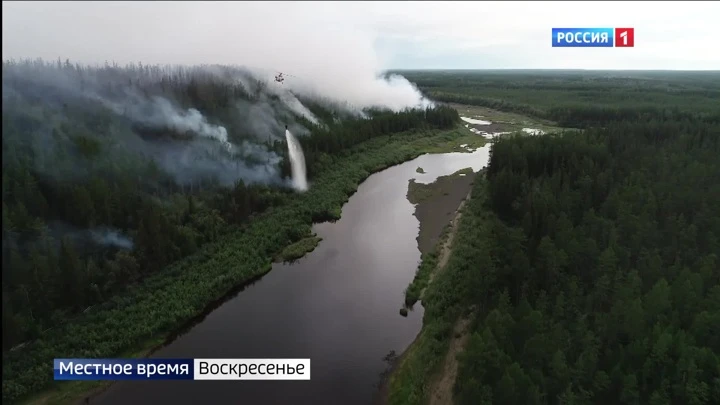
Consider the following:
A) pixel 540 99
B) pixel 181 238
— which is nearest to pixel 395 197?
pixel 181 238

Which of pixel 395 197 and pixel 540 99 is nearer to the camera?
pixel 395 197

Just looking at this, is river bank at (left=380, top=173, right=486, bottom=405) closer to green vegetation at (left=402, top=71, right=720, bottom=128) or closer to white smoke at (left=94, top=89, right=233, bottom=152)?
white smoke at (left=94, top=89, right=233, bottom=152)

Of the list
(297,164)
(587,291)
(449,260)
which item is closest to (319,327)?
(449,260)

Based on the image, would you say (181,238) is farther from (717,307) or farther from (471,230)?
(717,307)

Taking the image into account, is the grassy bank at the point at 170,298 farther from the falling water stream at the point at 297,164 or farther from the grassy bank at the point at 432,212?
the grassy bank at the point at 432,212

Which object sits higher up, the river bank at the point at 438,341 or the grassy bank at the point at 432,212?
the grassy bank at the point at 432,212

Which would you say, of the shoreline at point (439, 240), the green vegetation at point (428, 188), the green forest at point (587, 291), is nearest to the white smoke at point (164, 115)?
the green vegetation at point (428, 188)

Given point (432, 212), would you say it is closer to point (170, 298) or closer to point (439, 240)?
point (439, 240)

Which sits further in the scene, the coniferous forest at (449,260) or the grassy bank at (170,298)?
the grassy bank at (170,298)

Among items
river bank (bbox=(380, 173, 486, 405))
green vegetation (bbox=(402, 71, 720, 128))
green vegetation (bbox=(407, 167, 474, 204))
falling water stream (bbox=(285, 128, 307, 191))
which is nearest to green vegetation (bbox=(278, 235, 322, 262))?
river bank (bbox=(380, 173, 486, 405))
